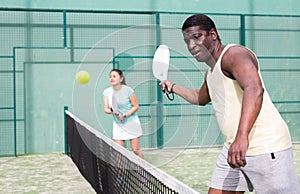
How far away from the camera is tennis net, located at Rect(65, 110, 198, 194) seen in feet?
9.61

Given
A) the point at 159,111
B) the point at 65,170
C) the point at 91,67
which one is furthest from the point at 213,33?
the point at 91,67

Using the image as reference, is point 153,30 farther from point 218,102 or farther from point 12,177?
point 218,102

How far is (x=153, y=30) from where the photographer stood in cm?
1017

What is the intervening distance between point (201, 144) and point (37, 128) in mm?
3036

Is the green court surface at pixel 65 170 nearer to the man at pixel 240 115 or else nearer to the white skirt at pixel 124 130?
the white skirt at pixel 124 130

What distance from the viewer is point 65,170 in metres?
7.49

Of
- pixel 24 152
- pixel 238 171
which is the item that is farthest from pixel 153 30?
pixel 238 171

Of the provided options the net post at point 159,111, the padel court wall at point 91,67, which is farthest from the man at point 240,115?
the net post at point 159,111

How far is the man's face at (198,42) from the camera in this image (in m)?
2.63

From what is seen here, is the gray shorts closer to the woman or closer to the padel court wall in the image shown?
the woman

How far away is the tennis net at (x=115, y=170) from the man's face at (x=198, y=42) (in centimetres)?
59

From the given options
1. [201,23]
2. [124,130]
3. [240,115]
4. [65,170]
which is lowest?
[65,170]

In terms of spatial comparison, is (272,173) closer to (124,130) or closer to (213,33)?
(213,33)

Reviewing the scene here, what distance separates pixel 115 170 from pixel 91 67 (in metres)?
5.97
